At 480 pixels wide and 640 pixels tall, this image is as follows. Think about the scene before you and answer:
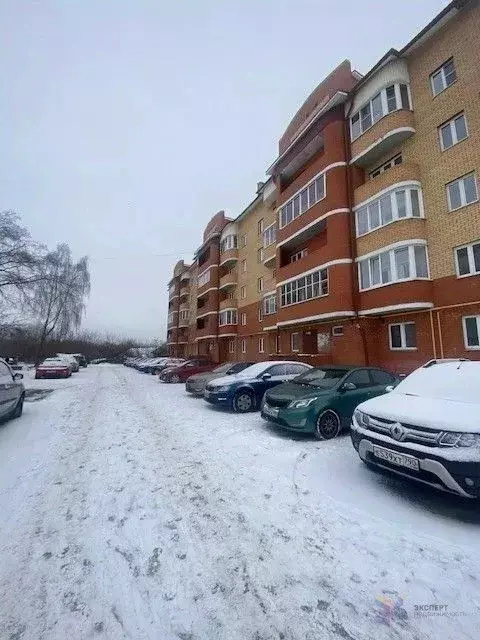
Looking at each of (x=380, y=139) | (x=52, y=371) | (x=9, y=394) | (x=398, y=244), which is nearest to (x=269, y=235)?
(x=380, y=139)

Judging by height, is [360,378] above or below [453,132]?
below

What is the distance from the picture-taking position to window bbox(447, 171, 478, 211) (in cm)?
1201

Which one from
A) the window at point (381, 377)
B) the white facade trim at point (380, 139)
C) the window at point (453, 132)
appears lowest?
the window at point (381, 377)

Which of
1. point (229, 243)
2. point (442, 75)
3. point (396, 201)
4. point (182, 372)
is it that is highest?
→ point (442, 75)

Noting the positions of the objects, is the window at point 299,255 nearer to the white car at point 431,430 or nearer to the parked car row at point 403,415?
the parked car row at point 403,415

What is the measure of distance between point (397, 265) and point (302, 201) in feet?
25.1

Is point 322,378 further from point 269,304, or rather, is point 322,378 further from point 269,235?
point 269,235

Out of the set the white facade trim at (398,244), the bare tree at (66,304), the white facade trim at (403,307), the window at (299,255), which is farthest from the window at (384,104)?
the bare tree at (66,304)

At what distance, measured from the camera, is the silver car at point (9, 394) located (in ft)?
24.5

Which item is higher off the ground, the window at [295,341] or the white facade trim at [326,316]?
the white facade trim at [326,316]

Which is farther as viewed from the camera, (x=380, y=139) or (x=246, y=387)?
(x=380, y=139)

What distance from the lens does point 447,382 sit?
15.6 ft

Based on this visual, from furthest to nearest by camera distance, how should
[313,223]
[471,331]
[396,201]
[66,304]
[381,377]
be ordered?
1. [66,304]
2. [313,223]
3. [396,201]
4. [471,331]
5. [381,377]

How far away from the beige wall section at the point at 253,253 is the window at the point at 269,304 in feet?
2.30
